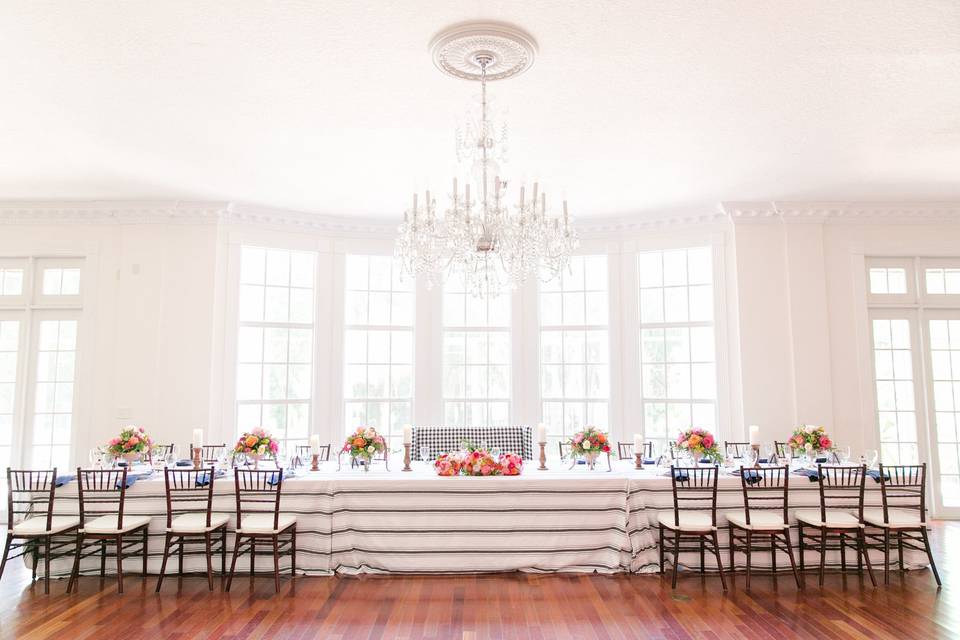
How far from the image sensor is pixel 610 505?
491 centimetres

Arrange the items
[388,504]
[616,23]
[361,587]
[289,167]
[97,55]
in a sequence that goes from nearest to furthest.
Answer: [616,23], [97,55], [361,587], [388,504], [289,167]

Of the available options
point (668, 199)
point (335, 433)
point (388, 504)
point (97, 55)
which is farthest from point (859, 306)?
point (97, 55)

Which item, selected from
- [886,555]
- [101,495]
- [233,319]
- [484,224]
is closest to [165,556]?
[101,495]

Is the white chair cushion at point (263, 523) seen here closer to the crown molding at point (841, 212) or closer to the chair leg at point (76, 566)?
the chair leg at point (76, 566)

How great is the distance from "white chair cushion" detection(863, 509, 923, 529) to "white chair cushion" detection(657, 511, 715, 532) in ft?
4.13

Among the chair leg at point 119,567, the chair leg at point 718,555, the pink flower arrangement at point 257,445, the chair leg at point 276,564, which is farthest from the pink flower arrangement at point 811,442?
the chair leg at point 119,567

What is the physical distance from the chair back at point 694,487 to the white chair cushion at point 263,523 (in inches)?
118

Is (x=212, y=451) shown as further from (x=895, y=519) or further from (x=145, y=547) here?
(x=895, y=519)

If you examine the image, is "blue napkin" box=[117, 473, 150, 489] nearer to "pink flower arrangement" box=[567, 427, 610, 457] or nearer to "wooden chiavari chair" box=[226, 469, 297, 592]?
"wooden chiavari chair" box=[226, 469, 297, 592]

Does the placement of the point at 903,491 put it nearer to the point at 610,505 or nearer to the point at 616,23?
the point at 610,505

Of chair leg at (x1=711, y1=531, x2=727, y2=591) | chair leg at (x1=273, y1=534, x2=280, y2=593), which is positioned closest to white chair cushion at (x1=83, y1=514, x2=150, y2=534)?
chair leg at (x1=273, y1=534, x2=280, y2=593)

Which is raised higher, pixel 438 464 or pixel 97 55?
pixel 97 55

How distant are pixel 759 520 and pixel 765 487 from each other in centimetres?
28

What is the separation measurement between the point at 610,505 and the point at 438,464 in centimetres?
145
